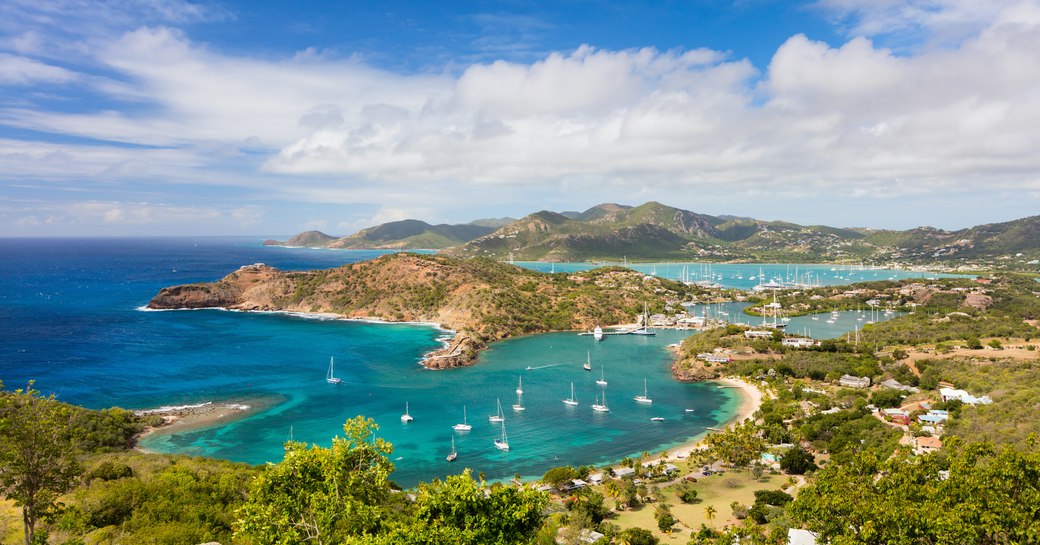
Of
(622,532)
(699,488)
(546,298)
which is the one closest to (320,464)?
(622,532)

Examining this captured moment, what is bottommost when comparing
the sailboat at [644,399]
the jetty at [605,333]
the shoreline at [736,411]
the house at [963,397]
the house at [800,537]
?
the shoreline at [736,411]

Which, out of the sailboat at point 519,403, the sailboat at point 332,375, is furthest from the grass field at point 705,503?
the sailboat at point 332,375

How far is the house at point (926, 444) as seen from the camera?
143 feet

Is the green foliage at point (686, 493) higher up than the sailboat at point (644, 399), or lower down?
higher up

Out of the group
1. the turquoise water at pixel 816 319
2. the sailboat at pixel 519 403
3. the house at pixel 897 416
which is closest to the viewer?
the house at pixel 897 416

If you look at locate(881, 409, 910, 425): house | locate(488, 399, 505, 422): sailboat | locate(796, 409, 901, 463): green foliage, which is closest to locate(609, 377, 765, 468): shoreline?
locate(796, 409, 901, 463): green foliage

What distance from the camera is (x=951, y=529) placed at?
61.6 feet

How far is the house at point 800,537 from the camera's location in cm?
2801

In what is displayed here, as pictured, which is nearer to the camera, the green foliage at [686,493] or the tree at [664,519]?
the tree at [664,519]

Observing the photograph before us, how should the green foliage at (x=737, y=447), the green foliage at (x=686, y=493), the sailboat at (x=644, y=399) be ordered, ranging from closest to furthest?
the green foliage at (x=686, y=493)
the green foliage at (x=737, y=447)
the sailboat at (x=644, y=399)

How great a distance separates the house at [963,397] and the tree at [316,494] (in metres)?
61.9

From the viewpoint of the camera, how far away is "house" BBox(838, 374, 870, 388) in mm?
A: 67556

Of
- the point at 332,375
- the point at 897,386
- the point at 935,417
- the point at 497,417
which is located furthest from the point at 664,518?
the point at 332,375

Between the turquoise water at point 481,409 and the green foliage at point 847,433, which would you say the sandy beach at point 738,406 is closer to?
the turquoise water at point 481,409
